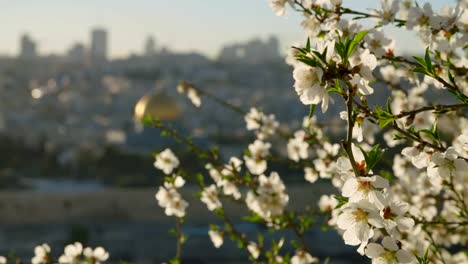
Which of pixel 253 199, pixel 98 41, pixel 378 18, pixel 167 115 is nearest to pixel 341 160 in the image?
pixel 378 18

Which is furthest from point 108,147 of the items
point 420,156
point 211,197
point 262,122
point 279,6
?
point 420,156

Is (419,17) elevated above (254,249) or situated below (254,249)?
above

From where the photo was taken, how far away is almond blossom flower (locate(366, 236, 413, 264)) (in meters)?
1.40

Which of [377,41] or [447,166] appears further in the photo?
[377,41]

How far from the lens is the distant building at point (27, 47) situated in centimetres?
11333

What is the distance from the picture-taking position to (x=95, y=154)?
33.8m

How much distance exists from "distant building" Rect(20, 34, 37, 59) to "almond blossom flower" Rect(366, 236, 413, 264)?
116553 mm

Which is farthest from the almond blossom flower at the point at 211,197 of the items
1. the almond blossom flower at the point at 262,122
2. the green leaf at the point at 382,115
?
the green leaf at the point at 382,115

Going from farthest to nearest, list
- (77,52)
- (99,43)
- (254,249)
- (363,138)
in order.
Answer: (99,43), (77,52), (254,249), (363,138)

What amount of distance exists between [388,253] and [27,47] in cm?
12080

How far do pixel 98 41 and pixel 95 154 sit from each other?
92.6m

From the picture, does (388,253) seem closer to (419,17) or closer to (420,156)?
(420,156)

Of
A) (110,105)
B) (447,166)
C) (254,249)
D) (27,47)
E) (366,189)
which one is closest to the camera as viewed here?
(366,189)

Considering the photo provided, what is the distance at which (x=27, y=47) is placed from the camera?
116m
